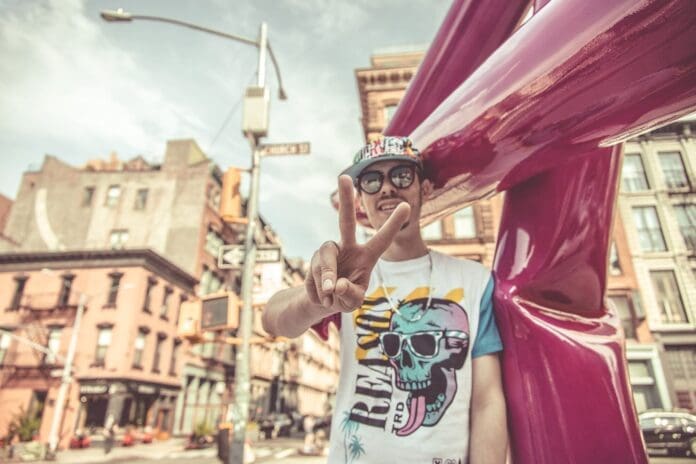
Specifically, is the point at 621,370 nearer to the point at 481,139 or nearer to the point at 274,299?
the point at 481,139

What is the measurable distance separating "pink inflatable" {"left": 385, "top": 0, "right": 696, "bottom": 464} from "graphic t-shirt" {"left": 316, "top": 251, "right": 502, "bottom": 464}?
102mm

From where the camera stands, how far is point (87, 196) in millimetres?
28484

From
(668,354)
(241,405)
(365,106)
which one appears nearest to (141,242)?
(365,106)

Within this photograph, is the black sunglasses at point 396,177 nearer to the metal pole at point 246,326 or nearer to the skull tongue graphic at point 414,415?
the skull tongue graphic at point 414,415

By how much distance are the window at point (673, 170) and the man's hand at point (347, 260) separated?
1.35 meters

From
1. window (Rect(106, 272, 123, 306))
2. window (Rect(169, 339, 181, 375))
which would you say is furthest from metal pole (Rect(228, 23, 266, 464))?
window (Rect(169, 339, 181, 375))

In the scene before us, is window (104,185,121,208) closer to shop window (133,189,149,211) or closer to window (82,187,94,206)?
window (82,187,94,206)

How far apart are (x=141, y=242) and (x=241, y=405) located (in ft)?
79.0

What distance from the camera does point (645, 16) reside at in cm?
73

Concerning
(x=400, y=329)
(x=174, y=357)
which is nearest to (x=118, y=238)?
(x=174, y=357)

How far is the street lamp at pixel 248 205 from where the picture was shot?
630 cm

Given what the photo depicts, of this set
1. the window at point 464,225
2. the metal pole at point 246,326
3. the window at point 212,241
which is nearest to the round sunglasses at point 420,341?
the metal pole at point 246,326

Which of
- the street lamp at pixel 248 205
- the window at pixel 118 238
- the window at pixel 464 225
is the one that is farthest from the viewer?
the window at pixel 118 238

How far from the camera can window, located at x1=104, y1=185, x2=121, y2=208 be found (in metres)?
28.2
